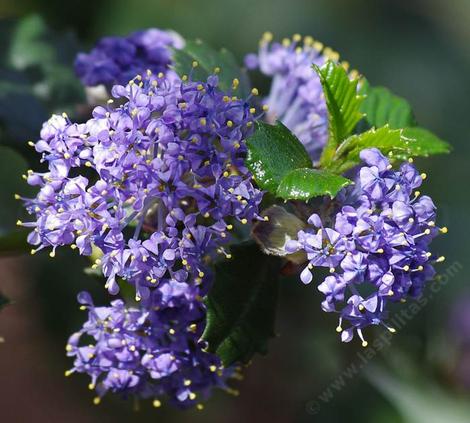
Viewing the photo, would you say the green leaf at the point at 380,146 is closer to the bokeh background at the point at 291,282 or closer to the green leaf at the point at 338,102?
the green leaf at the point at 338,102

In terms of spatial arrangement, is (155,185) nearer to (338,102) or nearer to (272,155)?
(272,155)

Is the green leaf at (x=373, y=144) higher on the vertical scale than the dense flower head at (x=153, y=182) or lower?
higher

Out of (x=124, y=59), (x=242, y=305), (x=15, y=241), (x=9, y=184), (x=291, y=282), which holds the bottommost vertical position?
(x=291, y=282)

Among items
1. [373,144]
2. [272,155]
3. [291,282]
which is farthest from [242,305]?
[291,282]

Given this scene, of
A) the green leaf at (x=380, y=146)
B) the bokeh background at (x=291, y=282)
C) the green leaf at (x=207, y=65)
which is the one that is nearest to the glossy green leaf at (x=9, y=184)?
the bokeh background at (x=291, y=282)

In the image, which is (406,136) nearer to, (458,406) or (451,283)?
(458,406)

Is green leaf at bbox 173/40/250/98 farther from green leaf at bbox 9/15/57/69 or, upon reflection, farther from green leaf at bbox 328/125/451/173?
green leaf at bbox 9/15/57/69
